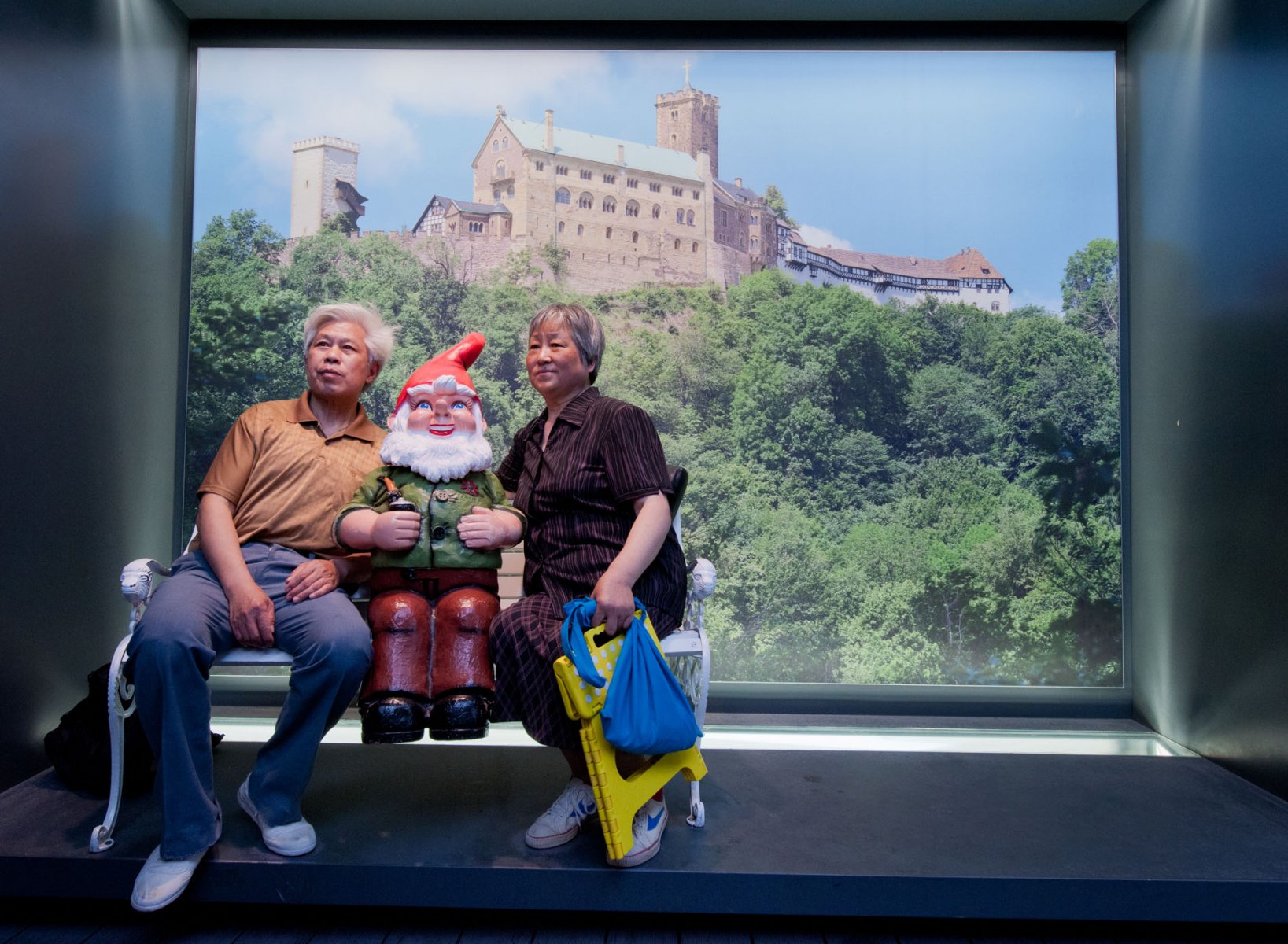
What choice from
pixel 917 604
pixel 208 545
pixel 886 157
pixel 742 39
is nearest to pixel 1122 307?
pixel 886 157

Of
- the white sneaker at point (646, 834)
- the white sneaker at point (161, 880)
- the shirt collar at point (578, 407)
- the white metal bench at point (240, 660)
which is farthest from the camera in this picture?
the shirt collar at point (578, 407)

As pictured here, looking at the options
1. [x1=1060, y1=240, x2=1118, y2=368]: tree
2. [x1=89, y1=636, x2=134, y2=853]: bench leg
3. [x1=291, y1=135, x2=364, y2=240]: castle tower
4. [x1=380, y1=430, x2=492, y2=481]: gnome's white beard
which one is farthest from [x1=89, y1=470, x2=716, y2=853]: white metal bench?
[x1=1060, y1=240, x2=1118, y2=368]: tree

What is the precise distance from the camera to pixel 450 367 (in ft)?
9.04

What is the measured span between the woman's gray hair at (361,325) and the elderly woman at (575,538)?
54cm

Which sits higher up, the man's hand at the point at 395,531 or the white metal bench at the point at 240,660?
the man's hand at the point at 395,531

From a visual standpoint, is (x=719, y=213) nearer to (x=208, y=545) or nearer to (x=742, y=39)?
(x=742, y=39)

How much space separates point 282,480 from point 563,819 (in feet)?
4.25

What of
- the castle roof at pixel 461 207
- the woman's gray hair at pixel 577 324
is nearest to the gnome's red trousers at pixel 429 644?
the woman's gray hair at pixel 577 324

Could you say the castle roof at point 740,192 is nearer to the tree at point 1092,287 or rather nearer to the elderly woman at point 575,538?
the tree at point 1092,287

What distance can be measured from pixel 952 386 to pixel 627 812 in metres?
2.60

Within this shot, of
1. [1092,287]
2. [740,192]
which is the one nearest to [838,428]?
[740,192]

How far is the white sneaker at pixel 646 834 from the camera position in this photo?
7.60ft

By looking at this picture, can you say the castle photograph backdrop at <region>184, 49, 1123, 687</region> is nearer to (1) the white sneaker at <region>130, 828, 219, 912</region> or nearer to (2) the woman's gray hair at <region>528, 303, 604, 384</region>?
(2) the woman's gray hair at <region>528, 303, 604, 384</region>

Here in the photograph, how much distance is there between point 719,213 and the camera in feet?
13.7
